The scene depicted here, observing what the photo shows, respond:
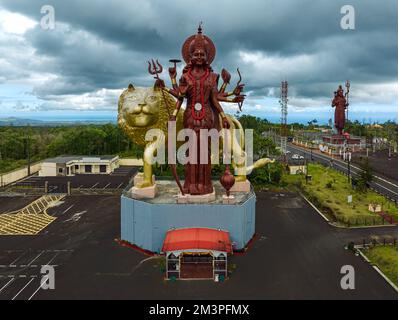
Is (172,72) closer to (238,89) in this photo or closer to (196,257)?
(238,89)

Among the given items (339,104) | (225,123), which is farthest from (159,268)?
(339,104)

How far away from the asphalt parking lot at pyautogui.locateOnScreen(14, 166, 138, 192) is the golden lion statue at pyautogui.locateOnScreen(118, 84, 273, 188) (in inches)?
785

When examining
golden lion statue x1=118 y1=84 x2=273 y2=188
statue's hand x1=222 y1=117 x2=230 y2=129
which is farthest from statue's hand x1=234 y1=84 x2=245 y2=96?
golden lion statue x1=118 y1=84 x2=273 y2=188

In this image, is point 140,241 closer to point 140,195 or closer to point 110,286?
point 140,195

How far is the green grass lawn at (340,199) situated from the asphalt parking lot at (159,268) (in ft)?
6.73

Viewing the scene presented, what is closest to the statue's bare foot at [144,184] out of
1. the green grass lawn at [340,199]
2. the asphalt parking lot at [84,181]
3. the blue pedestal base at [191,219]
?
the blue pedestal base at [191,219]

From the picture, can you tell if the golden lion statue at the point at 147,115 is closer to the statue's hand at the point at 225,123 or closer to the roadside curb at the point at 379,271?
the statue's hand at the point at 225,123

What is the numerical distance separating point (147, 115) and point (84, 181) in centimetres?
2700

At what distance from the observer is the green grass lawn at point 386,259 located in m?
20.4

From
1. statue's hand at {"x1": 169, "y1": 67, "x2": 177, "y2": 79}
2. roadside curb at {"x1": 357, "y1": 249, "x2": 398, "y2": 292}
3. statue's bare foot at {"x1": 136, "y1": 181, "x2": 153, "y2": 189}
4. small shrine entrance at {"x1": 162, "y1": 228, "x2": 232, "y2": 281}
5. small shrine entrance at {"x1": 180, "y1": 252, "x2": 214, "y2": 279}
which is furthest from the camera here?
statue's bare foot at {"x1": 136, "y1": 181, "x2": 153, "y2": 189}

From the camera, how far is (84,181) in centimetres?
4981

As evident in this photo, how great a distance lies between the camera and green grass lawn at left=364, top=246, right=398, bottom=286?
67.0ft

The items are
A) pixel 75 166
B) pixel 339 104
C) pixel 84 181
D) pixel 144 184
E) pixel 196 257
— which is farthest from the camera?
pixel 339 104

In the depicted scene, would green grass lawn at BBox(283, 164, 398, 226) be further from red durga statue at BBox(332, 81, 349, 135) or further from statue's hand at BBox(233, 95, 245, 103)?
red durga statue at BBox(332, 81, 349, 135)
